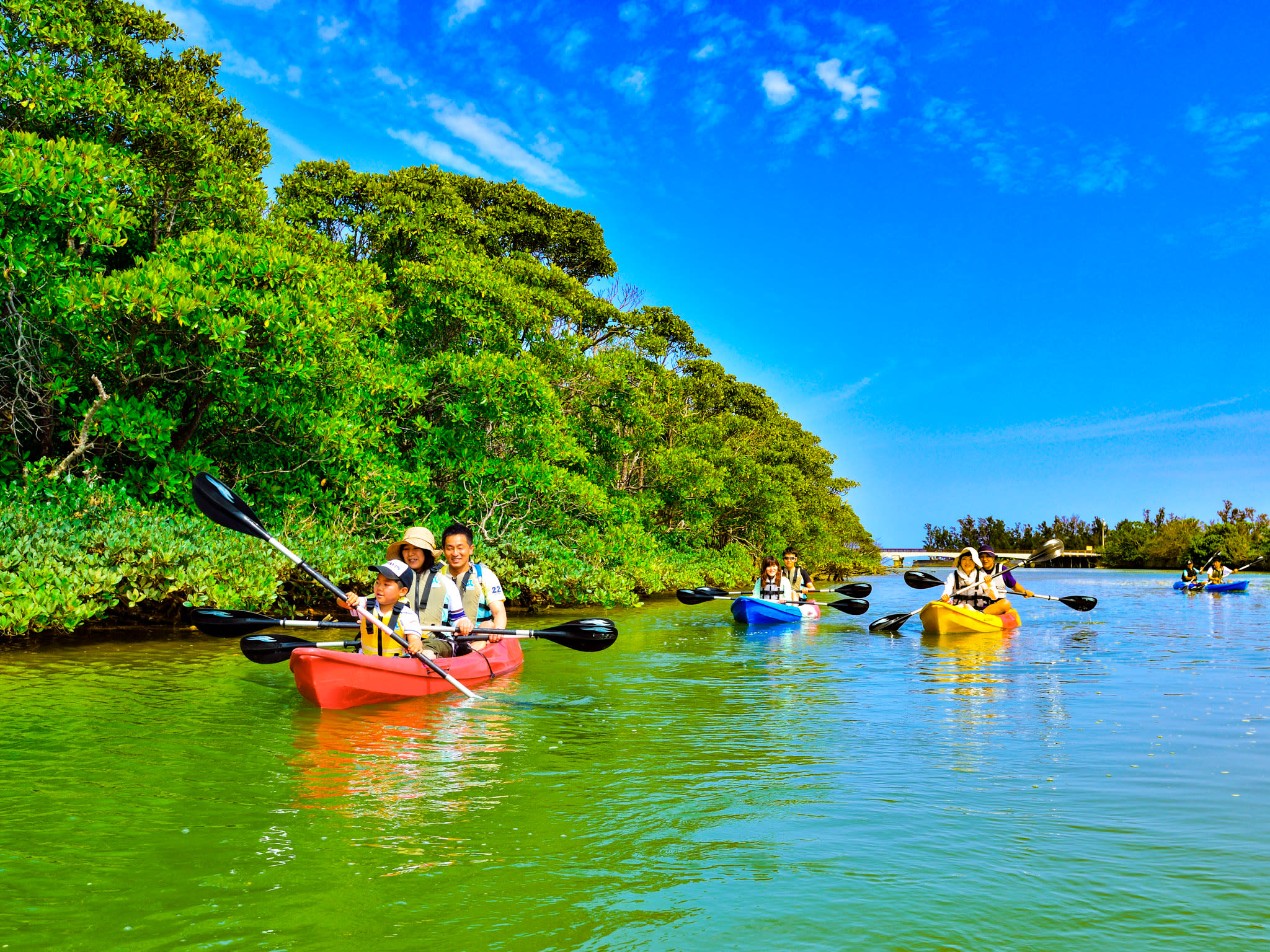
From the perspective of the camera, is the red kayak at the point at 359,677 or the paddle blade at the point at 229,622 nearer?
the red kayak at the point at 359,677

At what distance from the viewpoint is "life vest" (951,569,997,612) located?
16156 millimetres

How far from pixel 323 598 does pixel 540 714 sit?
916 cm

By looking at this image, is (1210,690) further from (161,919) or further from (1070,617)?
(1070,617)

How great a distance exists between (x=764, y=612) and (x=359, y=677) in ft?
34.5

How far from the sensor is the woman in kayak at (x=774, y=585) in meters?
18.5

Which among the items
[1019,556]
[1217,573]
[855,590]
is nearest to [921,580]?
[855,590]

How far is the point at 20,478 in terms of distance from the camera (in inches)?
510

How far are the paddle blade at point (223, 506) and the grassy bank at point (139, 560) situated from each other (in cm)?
292

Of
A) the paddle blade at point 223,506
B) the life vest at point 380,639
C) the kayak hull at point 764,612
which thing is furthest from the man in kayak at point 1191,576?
the paddle blade at point 223,506

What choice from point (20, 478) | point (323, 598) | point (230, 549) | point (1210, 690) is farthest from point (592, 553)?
point (1210, 690)

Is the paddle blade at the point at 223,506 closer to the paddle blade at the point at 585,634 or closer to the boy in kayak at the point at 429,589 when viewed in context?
the boy in kayak at the point at 429,589

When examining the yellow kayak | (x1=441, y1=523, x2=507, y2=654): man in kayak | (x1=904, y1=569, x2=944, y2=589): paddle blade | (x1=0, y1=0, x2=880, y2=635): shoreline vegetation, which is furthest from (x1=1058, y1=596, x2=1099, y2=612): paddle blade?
(x1=441, y1=523, x2=507, y2=654): man in kayak

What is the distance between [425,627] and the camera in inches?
340

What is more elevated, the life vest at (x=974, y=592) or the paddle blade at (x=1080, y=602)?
the life vest at (x=974, y=592)
